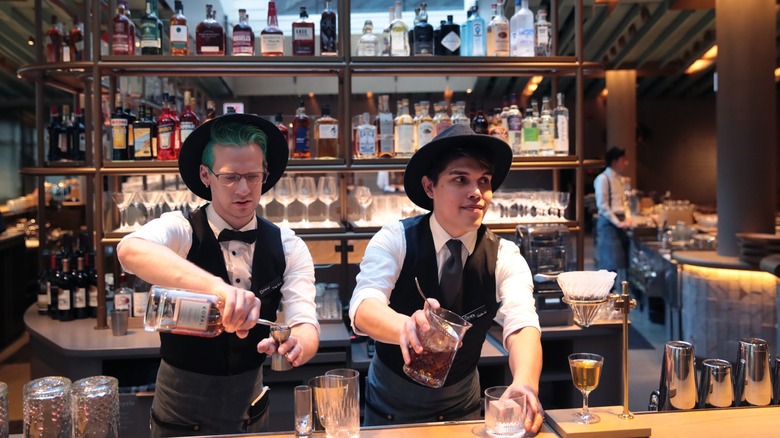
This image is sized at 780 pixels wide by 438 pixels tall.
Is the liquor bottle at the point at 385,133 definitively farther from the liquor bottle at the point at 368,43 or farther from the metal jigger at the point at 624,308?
the metal jigger at the point at 624,308

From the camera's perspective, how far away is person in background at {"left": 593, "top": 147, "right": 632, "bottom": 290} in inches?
303

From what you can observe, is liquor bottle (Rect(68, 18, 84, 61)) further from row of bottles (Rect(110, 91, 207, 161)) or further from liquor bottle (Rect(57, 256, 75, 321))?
liquor bottle (Rect(57, 256, 75, 321))

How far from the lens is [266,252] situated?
7.14 ft

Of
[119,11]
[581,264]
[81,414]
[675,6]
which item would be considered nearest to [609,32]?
[675,6]

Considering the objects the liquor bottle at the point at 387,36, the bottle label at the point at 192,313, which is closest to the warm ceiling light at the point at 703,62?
the liquor bottle at the point at 387,36

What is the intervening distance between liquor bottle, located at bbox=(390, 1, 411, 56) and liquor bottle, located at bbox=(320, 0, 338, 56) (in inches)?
12.1

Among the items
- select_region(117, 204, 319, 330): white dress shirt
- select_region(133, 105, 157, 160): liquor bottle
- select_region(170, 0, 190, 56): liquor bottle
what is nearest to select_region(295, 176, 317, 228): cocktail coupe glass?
select_region(133, 105, 157, 160): liquor bottle

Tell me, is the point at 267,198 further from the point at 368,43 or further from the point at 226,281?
the point at 226,281

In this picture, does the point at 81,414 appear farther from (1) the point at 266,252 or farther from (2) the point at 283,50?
(2) the point at 283,50

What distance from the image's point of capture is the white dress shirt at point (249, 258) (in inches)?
82.0

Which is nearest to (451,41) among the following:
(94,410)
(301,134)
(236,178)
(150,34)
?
(301,134)

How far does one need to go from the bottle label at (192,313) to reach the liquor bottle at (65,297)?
2.81 meters

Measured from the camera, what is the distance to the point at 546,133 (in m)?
4.13

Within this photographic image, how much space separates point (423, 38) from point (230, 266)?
88.3 inches
